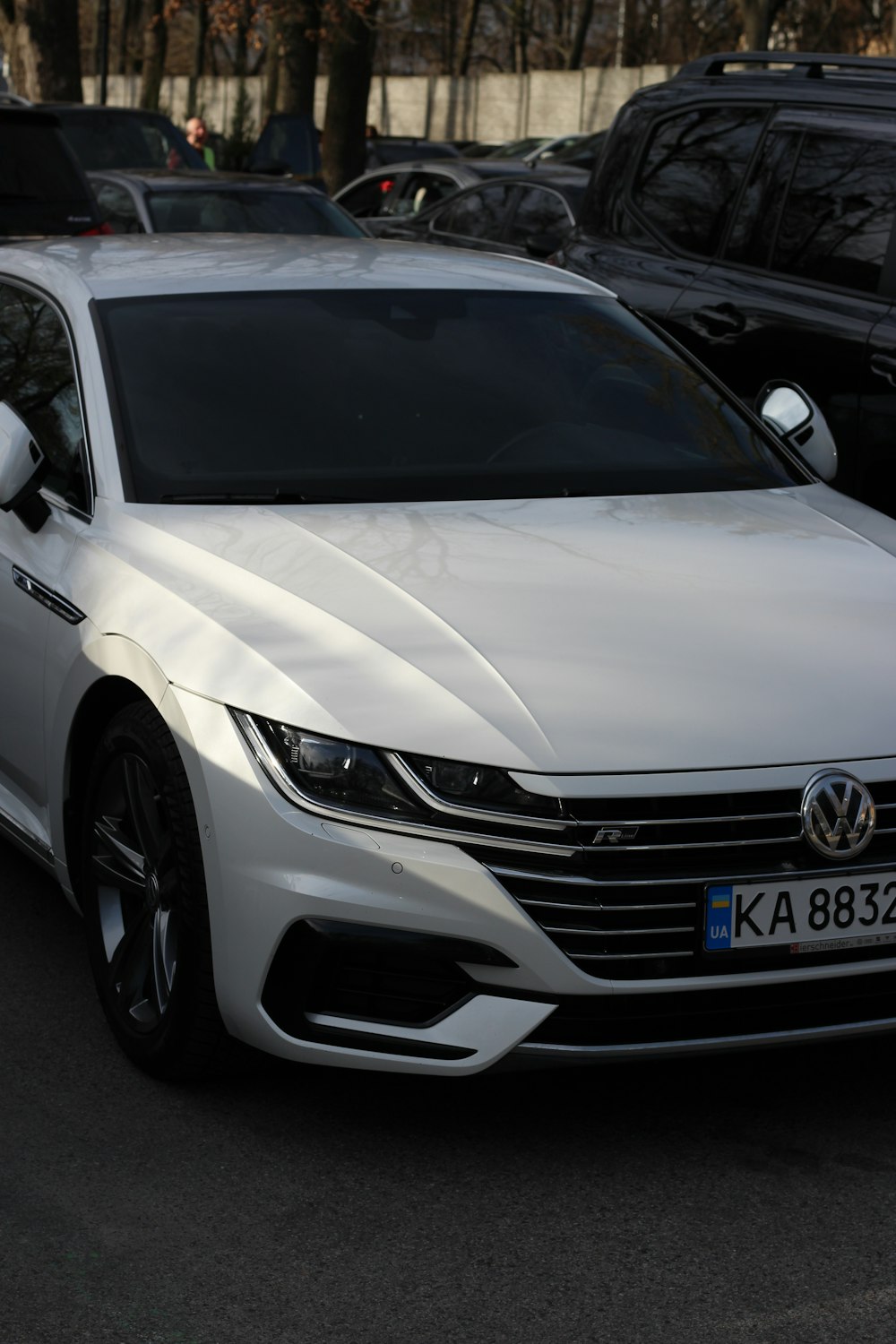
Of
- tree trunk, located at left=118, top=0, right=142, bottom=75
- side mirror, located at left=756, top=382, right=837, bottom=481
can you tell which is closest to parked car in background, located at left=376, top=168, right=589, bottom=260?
side mirror, located at left=756, top=382, right=837, bottom=481

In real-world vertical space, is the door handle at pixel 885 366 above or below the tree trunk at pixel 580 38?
above

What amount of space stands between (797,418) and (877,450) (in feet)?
4.51

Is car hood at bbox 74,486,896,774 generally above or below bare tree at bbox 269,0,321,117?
above

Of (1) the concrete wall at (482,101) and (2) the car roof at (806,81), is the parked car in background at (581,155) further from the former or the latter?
(1) the concrete wall at (482,101)

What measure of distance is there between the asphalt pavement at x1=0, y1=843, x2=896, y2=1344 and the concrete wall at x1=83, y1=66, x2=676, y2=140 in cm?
4895

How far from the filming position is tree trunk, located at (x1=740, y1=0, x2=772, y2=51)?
28000 millimetres

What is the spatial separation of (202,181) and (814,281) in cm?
791

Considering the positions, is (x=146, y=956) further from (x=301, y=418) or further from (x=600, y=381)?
(x=600, y=381)

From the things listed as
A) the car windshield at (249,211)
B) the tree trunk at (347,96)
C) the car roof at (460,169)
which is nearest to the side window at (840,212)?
the car windshield at (249,211)

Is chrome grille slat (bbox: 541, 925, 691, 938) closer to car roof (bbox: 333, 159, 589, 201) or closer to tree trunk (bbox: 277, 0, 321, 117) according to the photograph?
car roof (bbox: 333, 159, 589, 201)

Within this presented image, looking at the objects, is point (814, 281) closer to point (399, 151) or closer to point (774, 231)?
point (774, 231)

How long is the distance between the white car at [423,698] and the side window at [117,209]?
9.49 meters

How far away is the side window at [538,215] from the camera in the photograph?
14.3 m

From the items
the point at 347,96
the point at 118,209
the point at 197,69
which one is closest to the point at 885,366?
the point at 118,209
